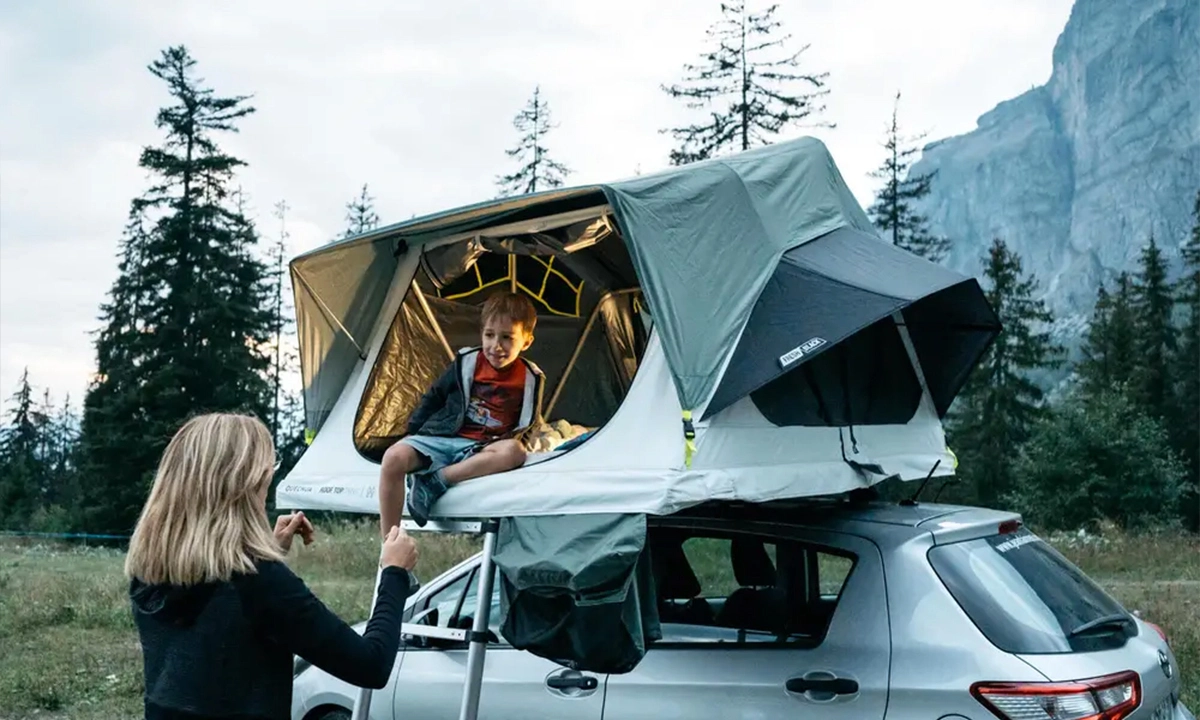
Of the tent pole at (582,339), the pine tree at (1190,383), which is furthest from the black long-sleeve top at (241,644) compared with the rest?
the pine tree at (1190,383)

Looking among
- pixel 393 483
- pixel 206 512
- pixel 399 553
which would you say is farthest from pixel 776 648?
pixel 206 512

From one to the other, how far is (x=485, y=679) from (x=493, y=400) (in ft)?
5.45

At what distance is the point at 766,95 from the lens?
125 ft

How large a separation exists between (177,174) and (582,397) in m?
38.7

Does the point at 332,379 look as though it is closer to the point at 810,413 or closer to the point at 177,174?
the point at 810,413

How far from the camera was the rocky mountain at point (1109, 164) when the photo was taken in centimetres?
14838

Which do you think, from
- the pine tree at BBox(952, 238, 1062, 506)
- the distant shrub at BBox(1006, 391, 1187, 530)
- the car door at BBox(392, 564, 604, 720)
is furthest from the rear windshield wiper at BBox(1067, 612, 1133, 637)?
the pine tree at BBox(952, 238, 1062, 506)

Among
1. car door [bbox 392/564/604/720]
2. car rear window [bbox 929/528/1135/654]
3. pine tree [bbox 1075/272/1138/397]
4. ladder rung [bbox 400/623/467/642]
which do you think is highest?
pine tree [bbox 1075/272/1138/397]

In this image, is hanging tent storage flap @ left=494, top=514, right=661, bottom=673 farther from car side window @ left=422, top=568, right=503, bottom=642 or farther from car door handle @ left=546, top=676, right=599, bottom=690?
car side window @ left=422, top=568, right=503, bottom=642

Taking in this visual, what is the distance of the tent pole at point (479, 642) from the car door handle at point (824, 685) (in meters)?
1.31

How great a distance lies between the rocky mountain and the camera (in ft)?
487

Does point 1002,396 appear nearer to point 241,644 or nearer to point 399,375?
point 399,375

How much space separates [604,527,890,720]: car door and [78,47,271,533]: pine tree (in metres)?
36.9

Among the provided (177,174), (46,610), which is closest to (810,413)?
(46,610)
